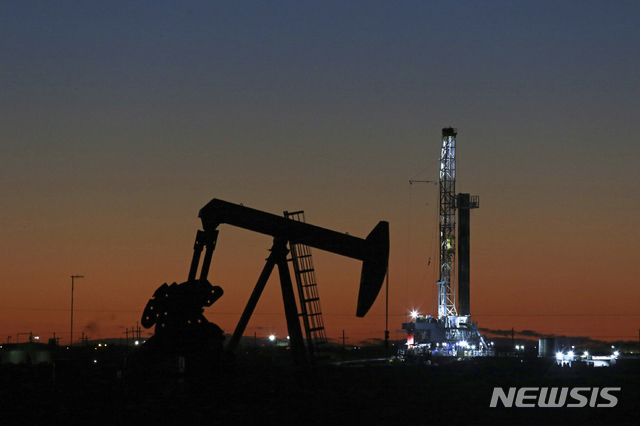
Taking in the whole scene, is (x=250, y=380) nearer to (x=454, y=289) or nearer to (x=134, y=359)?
(x=134, y=359)

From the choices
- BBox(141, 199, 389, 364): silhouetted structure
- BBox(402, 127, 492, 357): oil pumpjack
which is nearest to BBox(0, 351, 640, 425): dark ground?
BBox(141, 199, 389, 364): silhouetted structure

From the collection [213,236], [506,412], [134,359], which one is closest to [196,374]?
[134,359]

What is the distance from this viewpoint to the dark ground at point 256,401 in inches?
1012

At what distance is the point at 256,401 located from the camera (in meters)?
30.3

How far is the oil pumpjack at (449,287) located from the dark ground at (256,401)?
43.4m

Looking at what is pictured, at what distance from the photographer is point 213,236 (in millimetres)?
31484

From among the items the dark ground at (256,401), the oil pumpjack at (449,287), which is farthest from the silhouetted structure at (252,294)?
the oil pumpjack at (449,287)

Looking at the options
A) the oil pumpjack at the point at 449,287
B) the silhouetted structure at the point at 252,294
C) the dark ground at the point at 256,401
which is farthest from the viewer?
the oil pumpjack at the point at 449,287

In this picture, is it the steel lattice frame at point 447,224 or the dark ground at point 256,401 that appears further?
the steel lattice frame at point 447,224

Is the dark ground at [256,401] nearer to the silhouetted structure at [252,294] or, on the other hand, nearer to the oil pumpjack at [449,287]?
the silhouetted structure at [252,294]

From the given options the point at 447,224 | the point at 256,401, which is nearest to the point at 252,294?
the point at 256,401

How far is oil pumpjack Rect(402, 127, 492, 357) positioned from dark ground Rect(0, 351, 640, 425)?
43.4 metres

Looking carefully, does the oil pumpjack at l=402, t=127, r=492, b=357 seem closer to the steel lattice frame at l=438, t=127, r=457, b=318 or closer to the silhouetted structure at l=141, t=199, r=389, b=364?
the steel lattice frame at l=438, t=127, r=457, b=318

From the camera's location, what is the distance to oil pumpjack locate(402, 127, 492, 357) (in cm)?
8400
